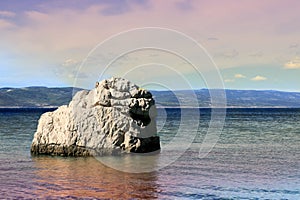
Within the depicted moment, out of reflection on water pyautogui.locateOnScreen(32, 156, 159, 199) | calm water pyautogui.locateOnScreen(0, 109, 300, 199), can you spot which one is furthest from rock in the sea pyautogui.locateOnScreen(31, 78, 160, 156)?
reflection on water pyautogui.locateOnScreen(32, 156, 159, 199)

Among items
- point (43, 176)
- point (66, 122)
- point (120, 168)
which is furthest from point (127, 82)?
point (43, 176)

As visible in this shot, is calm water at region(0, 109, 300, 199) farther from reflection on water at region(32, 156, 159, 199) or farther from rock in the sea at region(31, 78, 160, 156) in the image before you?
rock in the sea at region(31, 78, 160, 156)

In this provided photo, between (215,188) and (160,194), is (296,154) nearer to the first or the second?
(215,188)

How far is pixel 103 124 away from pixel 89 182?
11087 mm

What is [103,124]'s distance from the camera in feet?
110

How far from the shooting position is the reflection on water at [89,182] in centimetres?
2008

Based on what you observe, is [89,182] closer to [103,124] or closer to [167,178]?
[167,178]

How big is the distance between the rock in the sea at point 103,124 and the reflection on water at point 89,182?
349cm

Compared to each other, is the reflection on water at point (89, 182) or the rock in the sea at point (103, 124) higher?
the rock in the sea at point (103, 124)

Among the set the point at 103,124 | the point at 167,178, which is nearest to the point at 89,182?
the point at 167,178

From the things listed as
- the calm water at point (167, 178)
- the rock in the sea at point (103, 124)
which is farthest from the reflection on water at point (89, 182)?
the rock in the sea at point (103, 124)

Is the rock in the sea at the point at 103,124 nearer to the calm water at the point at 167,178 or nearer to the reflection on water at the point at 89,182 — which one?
the calm water at the point at 167,178

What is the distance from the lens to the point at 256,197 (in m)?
19.1

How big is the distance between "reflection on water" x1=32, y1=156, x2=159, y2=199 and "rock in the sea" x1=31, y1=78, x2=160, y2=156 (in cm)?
349
